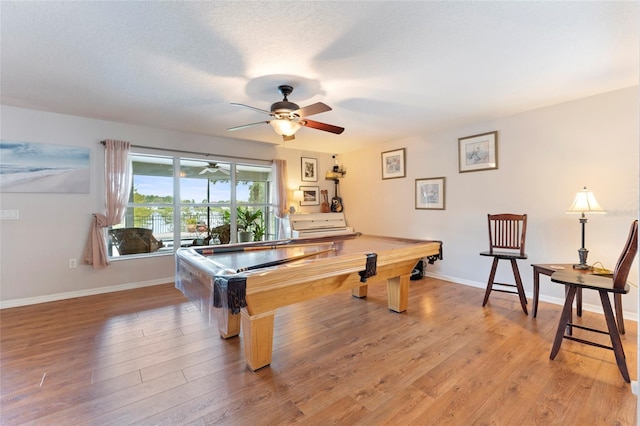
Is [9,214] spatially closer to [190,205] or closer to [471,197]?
[190,205]

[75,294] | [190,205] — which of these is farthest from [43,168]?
[190,205]

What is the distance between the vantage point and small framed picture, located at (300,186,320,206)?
5660mm

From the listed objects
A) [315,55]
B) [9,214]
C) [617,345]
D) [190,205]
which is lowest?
[617,345]

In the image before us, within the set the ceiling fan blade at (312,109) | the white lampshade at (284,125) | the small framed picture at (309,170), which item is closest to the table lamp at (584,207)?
the ceiling fan blade at (312,109)

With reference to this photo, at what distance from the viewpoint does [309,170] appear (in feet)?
18.9

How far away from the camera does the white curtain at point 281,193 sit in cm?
517

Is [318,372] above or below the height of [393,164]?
below

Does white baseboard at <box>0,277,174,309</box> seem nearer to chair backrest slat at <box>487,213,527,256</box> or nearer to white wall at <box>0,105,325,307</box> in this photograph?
white wall at <box>0,105,325,307</box>

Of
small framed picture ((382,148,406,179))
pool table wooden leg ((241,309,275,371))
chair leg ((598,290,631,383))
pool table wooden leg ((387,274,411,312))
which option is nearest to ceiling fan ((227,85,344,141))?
pool table wooden leg ((241,309,275,371))

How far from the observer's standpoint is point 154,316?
292cm

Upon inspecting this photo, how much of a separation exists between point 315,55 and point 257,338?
2.17 metres

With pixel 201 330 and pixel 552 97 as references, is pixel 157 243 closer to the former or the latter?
pixel 201 330

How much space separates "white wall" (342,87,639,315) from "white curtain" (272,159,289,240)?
2107 mm

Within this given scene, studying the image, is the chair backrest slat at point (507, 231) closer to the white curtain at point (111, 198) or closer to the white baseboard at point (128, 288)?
the white baseboard at point (128, 288)
